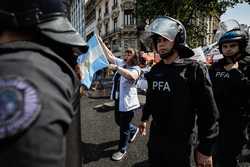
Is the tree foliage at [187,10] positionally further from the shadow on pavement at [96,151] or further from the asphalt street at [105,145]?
the shadow on pavement at [96,151]

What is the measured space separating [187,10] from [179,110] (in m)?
23.7

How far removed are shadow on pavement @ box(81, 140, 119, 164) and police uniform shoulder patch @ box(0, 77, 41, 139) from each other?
4.33 metres

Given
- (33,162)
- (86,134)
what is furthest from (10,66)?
(86,134)

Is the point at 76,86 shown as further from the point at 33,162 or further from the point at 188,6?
the point at 188,6

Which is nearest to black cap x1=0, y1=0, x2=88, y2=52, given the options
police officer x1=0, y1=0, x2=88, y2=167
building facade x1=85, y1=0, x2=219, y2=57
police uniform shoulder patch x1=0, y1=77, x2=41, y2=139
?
police officer x1=0, y1=0, x2=88, y2=167

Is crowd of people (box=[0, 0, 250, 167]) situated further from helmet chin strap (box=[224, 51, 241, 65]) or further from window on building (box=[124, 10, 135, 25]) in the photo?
window on building (box=[124, 10, 135, 25])

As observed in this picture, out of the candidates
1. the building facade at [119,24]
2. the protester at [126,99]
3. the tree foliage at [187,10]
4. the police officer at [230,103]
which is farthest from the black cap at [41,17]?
the building facade at [119,24]

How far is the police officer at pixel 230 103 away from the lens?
3.42m

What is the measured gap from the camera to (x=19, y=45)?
875mm

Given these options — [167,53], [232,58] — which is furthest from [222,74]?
[167,53]

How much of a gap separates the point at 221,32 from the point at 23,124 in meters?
3.49

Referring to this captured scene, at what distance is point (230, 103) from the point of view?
345 centimetres

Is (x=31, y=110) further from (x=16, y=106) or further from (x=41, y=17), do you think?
(x=41, y=17)

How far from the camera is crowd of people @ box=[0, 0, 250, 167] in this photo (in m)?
0.77
